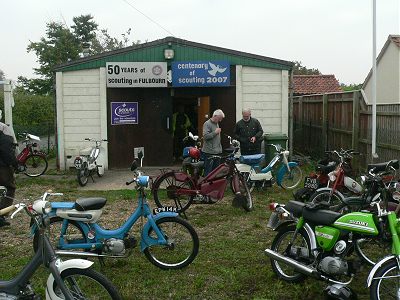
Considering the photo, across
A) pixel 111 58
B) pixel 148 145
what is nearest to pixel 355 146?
pixel 148 145

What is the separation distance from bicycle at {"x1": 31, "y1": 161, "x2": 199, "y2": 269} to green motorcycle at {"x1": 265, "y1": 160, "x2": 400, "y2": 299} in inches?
40.0

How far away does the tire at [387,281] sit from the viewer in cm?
384

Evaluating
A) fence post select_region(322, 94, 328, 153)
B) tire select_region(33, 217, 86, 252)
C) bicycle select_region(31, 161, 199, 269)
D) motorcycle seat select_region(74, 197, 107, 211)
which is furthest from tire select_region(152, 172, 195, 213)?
fence post select_region(322, 94, 328, 153)

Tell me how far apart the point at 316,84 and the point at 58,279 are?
23307 mm

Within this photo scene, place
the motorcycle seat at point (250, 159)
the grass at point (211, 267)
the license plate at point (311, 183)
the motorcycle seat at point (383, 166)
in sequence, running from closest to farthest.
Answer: the grass at point (211, 267) < the motorcycle seat at point (383, 166) < the license plate at point (311, 183) < the motorcycle seat at point (250, 159)

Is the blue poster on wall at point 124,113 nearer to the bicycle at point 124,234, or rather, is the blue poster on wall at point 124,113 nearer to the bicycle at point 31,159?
the bicycle at point 31,159

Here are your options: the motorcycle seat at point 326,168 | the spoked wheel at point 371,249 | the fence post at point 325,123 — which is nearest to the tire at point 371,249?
the spoked wheel at point 371,249

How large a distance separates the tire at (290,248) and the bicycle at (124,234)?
906 mm

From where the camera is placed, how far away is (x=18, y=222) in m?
7.47

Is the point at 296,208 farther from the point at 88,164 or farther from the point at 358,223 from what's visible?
the point at 88,164

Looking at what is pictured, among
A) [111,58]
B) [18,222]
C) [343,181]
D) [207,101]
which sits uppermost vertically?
[111,58]

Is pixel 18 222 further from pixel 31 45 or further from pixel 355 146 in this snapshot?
pixel 31 45

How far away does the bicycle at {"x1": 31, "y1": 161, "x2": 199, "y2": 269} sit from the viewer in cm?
501

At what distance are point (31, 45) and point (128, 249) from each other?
4149 centimetres
